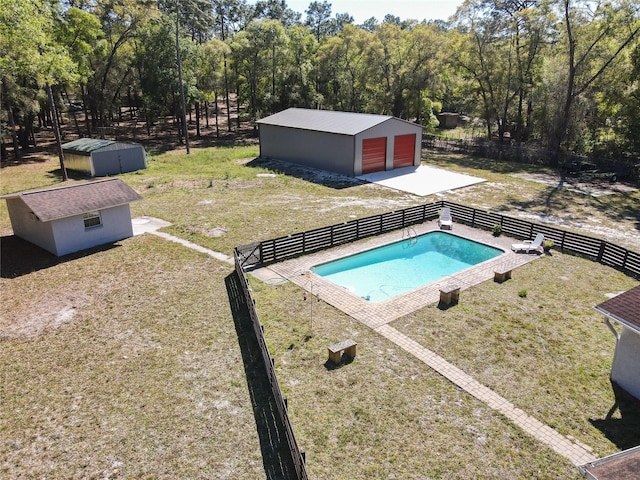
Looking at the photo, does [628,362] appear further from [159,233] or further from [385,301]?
[159,233]

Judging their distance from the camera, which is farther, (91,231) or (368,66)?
(368,66)

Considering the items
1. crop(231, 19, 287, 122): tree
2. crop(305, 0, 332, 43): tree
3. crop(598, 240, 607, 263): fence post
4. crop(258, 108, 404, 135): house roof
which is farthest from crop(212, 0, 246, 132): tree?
crop(598, 240, 607, 263): fence post

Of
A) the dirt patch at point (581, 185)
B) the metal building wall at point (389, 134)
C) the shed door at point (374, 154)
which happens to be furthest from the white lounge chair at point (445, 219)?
the dirt patch at point (581, 185)

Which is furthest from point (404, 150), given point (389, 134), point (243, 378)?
point (243, 378)

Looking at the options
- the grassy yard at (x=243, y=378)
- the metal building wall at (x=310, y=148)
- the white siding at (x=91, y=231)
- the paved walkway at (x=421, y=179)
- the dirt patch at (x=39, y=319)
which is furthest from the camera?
the metal building wall at (x=310, y=148)

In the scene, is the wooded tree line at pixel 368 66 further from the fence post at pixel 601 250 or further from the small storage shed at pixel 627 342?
the small storage shed at pixel 627 342

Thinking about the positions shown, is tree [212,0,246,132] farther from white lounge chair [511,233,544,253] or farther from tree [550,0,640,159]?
white lounge chair [511,233,544,253]
